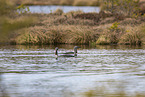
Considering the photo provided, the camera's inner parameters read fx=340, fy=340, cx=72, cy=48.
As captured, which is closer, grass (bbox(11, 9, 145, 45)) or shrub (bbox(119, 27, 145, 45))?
shrub (bbox(119, 27, 145, 45))

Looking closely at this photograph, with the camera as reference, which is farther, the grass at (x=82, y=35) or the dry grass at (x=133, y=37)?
the grass at (x=82, y=35)

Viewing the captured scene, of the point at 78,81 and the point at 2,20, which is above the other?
the point at 2,20

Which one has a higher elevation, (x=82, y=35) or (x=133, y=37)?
(x=82, y=35)

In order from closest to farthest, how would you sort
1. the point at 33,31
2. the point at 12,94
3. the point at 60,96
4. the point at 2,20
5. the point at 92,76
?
the point at 2,20 < the point at 60,96 < the point at 12,94 < the point at 92,76 < the point at 33,31

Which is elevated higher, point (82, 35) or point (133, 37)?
point (82, 35)

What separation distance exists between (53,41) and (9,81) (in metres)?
27.7

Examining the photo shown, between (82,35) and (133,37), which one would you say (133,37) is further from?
(82,35)

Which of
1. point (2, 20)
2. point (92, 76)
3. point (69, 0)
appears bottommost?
point (92, 76)

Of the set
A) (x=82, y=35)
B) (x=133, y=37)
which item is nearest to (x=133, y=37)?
(x=133, y=37)

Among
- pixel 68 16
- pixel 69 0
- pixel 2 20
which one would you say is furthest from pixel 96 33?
pixel 69 0

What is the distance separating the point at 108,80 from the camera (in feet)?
40.1

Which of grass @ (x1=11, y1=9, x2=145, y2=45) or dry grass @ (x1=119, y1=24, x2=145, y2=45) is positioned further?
grass @ (x1=11, y1=9, x2=145, y2=45)

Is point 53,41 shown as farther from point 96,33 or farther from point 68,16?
point 68,16

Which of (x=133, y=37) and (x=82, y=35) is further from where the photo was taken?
(x=82, y=35)
